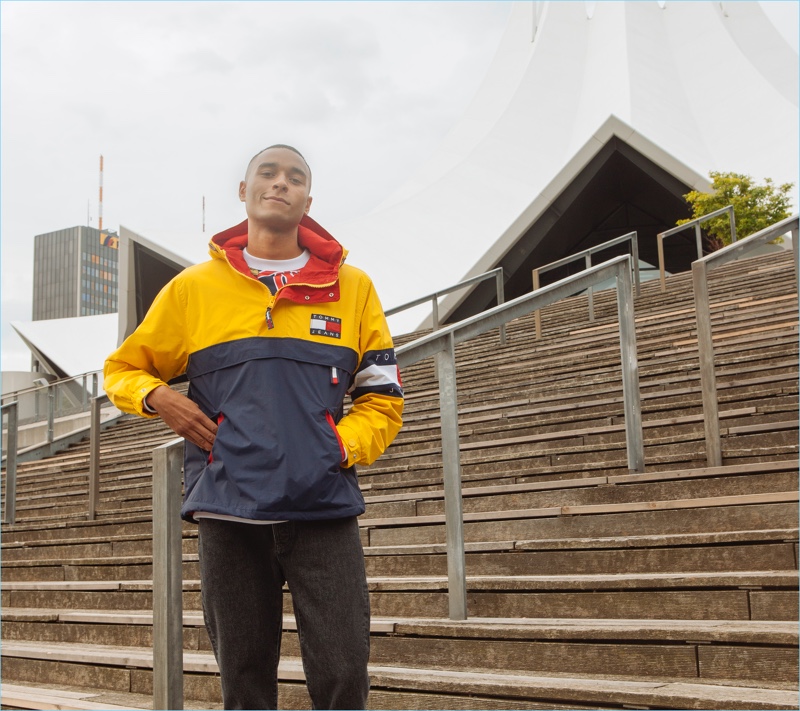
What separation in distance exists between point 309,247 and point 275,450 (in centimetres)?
43

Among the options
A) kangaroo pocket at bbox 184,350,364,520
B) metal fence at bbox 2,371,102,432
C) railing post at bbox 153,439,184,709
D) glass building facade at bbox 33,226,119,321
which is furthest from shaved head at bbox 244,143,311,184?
glass building facade at bbox 33,226,119,321

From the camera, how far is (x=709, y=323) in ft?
11.0

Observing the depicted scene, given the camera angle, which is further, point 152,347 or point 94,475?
point 94,475

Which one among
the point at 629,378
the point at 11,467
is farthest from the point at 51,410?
the point at 629,378

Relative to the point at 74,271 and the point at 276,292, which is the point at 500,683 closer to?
the point at 276,292

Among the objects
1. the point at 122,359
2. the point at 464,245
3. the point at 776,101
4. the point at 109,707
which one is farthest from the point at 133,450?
the point at 776,101

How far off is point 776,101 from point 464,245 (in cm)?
742

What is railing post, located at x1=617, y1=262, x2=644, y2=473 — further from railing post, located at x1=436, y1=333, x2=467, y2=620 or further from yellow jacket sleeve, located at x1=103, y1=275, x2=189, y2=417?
yellow jacket sleeve, located at x1=103, y1=275, x2=189, y2=417

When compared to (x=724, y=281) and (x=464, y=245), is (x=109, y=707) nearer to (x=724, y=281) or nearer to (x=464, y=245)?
(x=724, y=281)

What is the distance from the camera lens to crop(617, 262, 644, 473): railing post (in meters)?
3.41

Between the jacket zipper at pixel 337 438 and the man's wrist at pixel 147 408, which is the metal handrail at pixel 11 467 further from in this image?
the jacket zipper at pixel 337 438

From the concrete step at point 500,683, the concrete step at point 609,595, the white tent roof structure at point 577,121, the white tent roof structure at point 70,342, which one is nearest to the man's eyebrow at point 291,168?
the concrete step at point 500,683

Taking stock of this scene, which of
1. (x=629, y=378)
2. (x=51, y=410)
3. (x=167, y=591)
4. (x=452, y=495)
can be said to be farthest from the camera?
(x=51, y=410)

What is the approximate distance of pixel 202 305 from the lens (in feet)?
5.33
